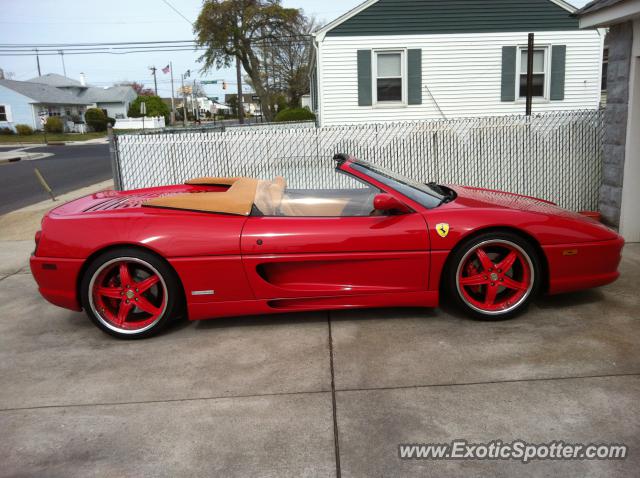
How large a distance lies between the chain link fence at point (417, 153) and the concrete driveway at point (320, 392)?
3.99 meters

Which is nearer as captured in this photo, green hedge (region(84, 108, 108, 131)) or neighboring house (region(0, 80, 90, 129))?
neighboring house (region(0, 80, 90, 129))

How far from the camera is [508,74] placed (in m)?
16.0

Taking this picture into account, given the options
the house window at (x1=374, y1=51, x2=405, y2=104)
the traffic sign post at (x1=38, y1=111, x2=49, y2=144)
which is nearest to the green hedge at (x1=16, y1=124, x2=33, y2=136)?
the traffic sign post at (x1=38, y1=111, x2=49, y2=144)

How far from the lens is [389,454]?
2775 mm

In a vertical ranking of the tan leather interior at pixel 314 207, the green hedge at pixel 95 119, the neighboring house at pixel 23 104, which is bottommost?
the tan leather interior at pixel 314 207

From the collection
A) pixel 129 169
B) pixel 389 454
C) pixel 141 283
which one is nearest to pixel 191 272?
pixel 141 283

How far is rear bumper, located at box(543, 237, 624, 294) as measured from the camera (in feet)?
14.1

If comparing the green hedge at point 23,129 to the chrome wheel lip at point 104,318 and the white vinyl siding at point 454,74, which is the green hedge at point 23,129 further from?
the chrome wheel lip at point 104,318

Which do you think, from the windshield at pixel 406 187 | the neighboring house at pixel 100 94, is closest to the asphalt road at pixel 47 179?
the windshield at pixel 406 187

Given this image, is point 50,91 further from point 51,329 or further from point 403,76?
point 51,329

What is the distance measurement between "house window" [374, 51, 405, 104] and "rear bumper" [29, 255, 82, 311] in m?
12.8

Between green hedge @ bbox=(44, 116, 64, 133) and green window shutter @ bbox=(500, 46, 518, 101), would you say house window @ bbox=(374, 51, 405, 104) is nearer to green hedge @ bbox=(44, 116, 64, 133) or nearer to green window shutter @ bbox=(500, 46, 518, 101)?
green window shutter @ bbox=(500, 46, 518, 101)

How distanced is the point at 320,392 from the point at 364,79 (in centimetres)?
1347

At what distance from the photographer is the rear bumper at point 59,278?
4.23m
